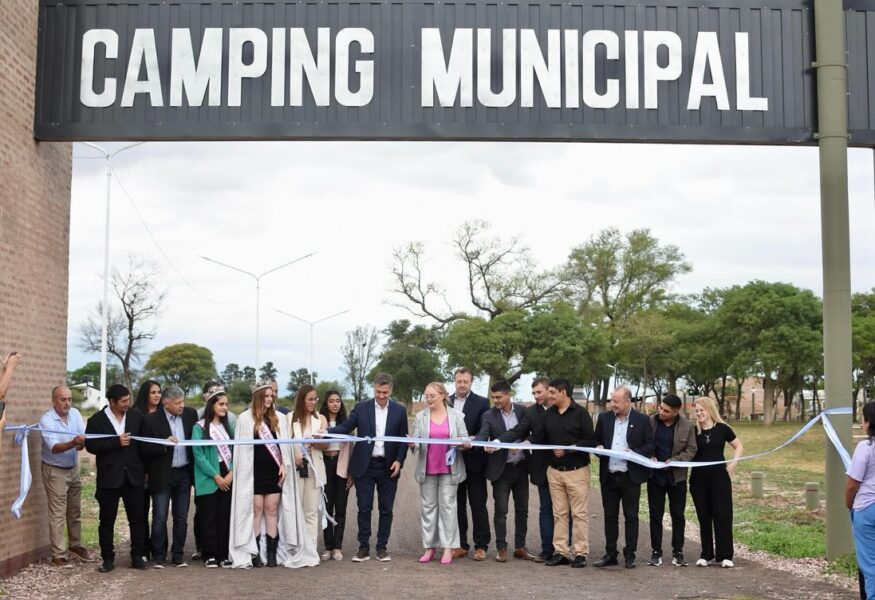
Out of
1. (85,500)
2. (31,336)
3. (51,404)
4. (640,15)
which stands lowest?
(85,500)

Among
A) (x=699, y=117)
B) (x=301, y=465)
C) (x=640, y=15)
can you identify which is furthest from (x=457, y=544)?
(x=640, y=15)

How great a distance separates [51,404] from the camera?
37.6 ft

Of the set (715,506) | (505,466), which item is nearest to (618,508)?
(715,506)

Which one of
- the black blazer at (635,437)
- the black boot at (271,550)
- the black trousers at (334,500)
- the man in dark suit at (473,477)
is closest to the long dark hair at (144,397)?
the black boot at (271,550)

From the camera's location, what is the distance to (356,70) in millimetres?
11594

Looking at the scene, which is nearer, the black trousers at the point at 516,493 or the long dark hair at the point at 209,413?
the long dark hair at the point at 209,413

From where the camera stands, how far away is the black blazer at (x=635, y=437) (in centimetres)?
1105

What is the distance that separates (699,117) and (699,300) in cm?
6432

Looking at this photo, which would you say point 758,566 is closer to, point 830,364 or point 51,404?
point 830,364

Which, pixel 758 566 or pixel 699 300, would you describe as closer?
pixel 758 566

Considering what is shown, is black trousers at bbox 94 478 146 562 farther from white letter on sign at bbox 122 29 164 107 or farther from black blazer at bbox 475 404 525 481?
white letter on sign at bbox 122 29 164 107

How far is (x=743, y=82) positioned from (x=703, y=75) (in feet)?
1.61

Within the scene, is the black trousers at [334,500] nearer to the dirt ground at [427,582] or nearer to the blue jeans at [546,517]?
the dirt ground at [427,582]

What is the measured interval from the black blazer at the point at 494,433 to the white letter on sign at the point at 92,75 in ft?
19.2
